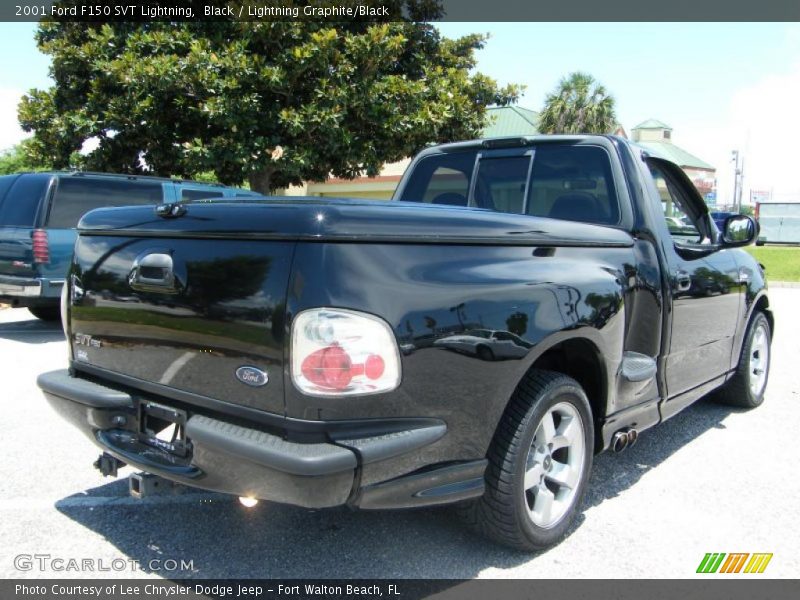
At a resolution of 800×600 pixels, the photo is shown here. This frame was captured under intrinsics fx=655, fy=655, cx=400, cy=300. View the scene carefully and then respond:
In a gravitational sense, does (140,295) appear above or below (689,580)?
above

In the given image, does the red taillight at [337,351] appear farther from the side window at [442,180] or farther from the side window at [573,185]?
the side window at [442,180]

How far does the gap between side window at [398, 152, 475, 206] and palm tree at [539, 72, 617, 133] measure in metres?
27.1

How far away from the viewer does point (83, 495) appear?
3.46 metres

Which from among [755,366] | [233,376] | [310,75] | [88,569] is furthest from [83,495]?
[310,75]

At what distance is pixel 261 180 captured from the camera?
45.8 feet

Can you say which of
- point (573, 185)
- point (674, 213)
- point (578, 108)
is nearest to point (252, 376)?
point (573, 185)

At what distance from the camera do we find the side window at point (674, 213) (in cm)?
390

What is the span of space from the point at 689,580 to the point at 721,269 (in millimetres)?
2231

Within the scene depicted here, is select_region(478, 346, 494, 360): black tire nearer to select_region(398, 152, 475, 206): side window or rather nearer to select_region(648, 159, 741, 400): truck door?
select_region(648, 159, 741, 400): truck door

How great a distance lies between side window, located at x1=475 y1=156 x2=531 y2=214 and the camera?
158 inches

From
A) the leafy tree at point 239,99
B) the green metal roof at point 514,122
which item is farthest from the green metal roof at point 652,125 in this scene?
the leafy tree at point 239,99

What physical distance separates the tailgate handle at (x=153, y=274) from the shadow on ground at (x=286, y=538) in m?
1.18

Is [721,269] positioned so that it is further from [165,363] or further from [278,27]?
[278,27]

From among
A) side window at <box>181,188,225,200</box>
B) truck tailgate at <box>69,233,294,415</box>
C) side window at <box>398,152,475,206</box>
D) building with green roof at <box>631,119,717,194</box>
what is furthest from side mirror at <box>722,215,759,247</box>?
building with green roof at <box>631,119,717,194</box>
